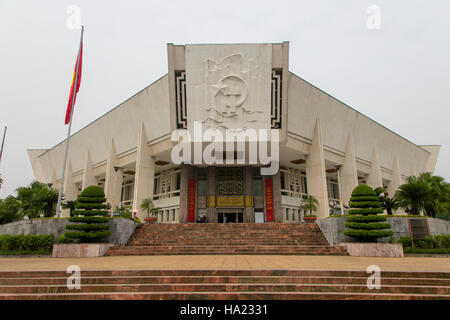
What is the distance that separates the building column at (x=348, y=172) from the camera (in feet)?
90.6

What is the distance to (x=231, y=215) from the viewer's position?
1113 inches

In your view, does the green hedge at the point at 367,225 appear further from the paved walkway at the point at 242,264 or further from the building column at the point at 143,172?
the building column at the point at 143,172

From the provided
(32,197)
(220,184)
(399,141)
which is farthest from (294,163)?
(32,197)

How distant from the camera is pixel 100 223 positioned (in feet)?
46.7

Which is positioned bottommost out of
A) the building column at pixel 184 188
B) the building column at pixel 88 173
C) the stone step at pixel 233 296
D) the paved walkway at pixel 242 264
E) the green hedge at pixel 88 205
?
the stone step at pixel 233 296

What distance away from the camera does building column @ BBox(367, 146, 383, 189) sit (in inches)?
1208

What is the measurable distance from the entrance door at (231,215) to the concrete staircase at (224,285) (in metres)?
21.9

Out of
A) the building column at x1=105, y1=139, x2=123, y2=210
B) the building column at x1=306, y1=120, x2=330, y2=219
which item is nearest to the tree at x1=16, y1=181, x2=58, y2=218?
the building column at x1=105, y1=139, x2=123, y2=210

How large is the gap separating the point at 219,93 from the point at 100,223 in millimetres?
13314

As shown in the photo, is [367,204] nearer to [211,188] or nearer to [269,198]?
[269,198]

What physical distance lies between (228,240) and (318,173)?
13.1m

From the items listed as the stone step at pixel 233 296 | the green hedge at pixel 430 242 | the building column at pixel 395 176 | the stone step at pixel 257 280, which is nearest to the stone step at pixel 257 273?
the stone step at pixel 257 280
